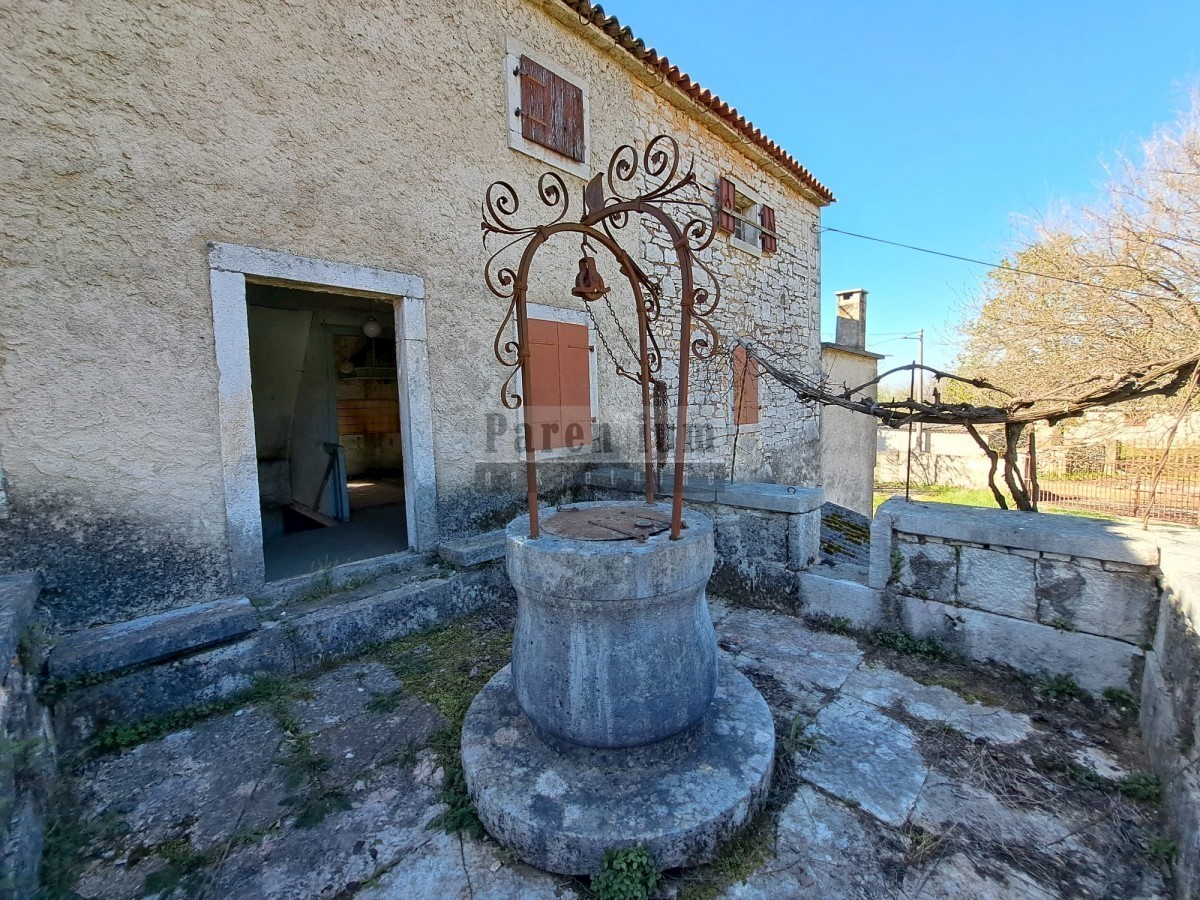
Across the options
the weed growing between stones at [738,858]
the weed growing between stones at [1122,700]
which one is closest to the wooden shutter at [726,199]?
the weed growing between stones at [1122,700]

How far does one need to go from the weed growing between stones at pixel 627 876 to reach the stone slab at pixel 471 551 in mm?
2353

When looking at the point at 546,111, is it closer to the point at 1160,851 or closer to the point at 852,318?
the point at 1160,851

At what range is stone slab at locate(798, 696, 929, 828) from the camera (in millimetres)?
1848

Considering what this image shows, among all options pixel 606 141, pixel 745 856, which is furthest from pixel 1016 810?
pixel 606 141

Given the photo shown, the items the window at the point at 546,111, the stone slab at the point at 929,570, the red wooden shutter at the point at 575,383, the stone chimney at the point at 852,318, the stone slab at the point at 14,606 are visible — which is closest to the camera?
the stone slab at the point at 14,606

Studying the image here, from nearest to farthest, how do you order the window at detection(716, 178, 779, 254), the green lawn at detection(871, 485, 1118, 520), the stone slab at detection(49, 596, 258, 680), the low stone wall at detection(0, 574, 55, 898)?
the low stone wall at detection(0, 574, 55, 898) < the stone slab at detection(49, 596, 258, 680) < the window at detection(716, 178, 779, 254) < the green lawn at detection(871, 485, 1118, 520)

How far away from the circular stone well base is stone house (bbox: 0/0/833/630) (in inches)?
86.4

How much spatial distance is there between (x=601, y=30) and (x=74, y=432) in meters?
5.38

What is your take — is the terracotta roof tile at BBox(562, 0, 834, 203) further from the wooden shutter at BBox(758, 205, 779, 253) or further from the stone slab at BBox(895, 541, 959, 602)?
the stone slab at BBox(895, 541, 959, 602)

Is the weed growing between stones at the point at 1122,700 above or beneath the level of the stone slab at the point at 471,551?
beneath

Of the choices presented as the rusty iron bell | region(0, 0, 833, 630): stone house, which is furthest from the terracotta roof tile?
the rusty iron bell

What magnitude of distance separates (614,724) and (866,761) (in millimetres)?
1093

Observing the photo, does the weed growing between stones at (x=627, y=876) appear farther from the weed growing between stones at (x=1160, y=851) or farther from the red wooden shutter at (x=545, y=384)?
Result: the red wooden shutter at (x=545, y=384)

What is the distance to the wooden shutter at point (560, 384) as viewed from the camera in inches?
178
